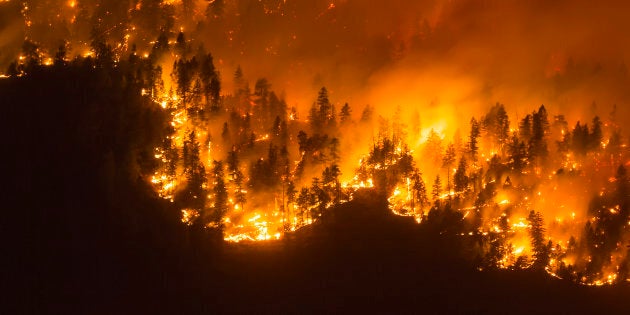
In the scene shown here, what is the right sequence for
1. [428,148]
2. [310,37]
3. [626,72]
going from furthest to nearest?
[310,37] < [626,72] < [428,148]

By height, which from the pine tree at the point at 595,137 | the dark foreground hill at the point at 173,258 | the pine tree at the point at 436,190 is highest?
the pine tree at the point at 595,137

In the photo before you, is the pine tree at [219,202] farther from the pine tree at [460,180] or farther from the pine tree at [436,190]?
the pine tree at [460,180]

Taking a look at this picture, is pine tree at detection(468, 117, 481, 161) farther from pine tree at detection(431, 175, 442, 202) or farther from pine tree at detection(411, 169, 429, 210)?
pine tree at detection(411, 169, 429, 210)


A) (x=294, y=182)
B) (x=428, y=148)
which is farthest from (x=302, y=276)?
(x=428, y=148)

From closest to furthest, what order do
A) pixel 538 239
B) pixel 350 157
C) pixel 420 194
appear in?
pixel 538 239 → pixel 420 194 → pixel 350 157

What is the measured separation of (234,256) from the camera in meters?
106

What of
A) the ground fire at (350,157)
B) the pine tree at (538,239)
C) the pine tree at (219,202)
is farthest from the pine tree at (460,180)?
the pine tree at (219,202)

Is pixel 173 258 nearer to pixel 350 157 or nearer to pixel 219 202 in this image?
pixel 219 202

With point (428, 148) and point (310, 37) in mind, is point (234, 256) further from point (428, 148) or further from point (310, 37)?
point (310, 37)

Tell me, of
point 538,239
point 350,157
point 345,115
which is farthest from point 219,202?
point 538,239

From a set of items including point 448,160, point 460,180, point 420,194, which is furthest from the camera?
point 448,160

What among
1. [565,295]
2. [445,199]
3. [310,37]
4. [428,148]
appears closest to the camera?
[565,295]

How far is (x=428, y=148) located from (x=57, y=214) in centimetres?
5900

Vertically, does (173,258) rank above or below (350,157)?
below
